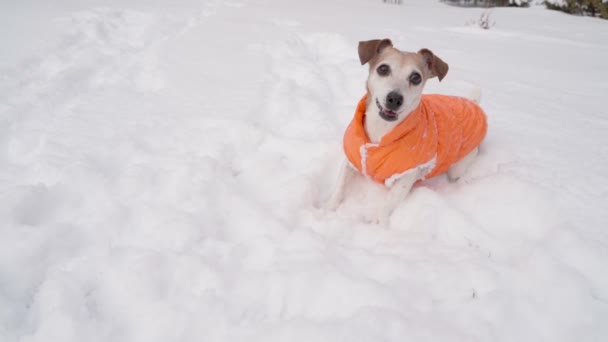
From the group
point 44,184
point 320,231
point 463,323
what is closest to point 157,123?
point 44,184

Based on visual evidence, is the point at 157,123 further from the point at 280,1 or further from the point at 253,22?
the point at 280,1

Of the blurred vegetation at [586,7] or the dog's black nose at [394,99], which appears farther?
the blurred vegetation at [586,7]

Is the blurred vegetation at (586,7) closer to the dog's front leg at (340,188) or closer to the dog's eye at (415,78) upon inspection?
the dog's eye at (415,78)

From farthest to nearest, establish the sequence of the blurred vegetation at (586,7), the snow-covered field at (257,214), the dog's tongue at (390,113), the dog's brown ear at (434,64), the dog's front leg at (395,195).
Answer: the blurred vegetation at (586,7), the dog's brown ear at (434,64), the dog's front leg at (395,195), the dog's tongue at (390,113), the snow-covered field at (257,214)

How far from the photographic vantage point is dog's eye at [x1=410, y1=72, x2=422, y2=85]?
249 cm

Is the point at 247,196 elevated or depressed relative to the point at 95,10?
depressed

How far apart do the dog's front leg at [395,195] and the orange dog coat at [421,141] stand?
6cm

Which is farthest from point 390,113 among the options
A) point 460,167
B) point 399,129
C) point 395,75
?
point 460,167

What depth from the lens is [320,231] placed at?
2330mm

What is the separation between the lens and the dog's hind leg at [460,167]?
302cm

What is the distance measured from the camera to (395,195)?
102 inches

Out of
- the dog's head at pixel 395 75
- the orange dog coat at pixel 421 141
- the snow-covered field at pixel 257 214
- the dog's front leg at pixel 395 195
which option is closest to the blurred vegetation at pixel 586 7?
the snow-covered field at pixel 257 214

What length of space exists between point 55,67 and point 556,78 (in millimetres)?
6522

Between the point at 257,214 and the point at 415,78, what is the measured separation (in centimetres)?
153
